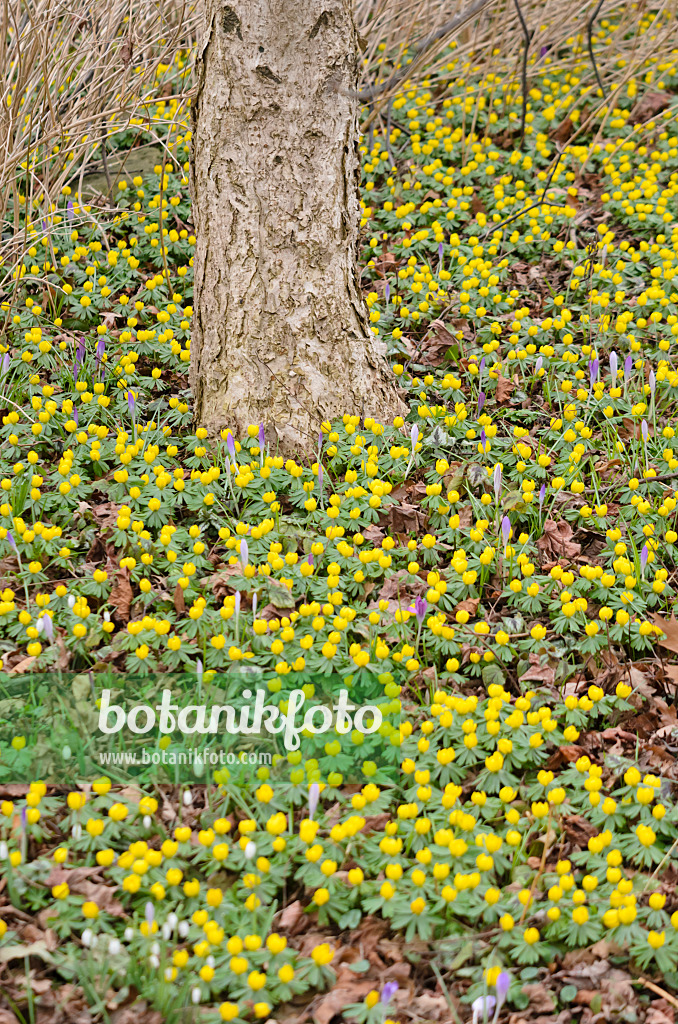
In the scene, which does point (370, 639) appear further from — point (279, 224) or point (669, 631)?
point (279, 224)

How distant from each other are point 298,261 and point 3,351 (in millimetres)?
1391

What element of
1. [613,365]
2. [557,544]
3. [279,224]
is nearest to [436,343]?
[613,365]

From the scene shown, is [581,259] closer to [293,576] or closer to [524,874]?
[293,576]

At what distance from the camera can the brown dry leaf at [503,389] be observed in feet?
13.1

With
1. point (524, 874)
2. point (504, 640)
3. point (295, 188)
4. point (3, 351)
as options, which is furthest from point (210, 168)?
point (524, 874)

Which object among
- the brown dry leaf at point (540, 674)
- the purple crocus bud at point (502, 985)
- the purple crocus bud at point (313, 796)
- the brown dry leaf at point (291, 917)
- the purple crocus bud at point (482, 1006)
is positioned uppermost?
the brown dry leaf at point (540, 674)

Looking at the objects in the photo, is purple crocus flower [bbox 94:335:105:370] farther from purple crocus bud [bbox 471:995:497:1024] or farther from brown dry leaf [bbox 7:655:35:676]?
purple crocus bud [bbox 471:995:497:1024]

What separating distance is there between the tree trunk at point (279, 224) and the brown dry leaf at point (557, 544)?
92cm

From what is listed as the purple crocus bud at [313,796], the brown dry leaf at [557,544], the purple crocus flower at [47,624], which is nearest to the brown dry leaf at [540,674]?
the brown dry leaf at [557,544]

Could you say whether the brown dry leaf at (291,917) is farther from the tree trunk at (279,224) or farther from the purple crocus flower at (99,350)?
the purple crocus flower at (99,350)

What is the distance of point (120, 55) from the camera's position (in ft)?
14.9

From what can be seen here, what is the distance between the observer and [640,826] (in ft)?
7.36

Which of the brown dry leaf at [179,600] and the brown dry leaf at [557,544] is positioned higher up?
the brown dry leaf at [557,544]

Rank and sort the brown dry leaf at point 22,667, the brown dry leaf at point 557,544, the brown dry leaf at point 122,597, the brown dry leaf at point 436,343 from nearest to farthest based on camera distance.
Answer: the brown dry leaf at point 22,667, the brown dry leaf at point 122,597, the brown dry leaf at point 557,544, the brown dry leaf at point 436,343
